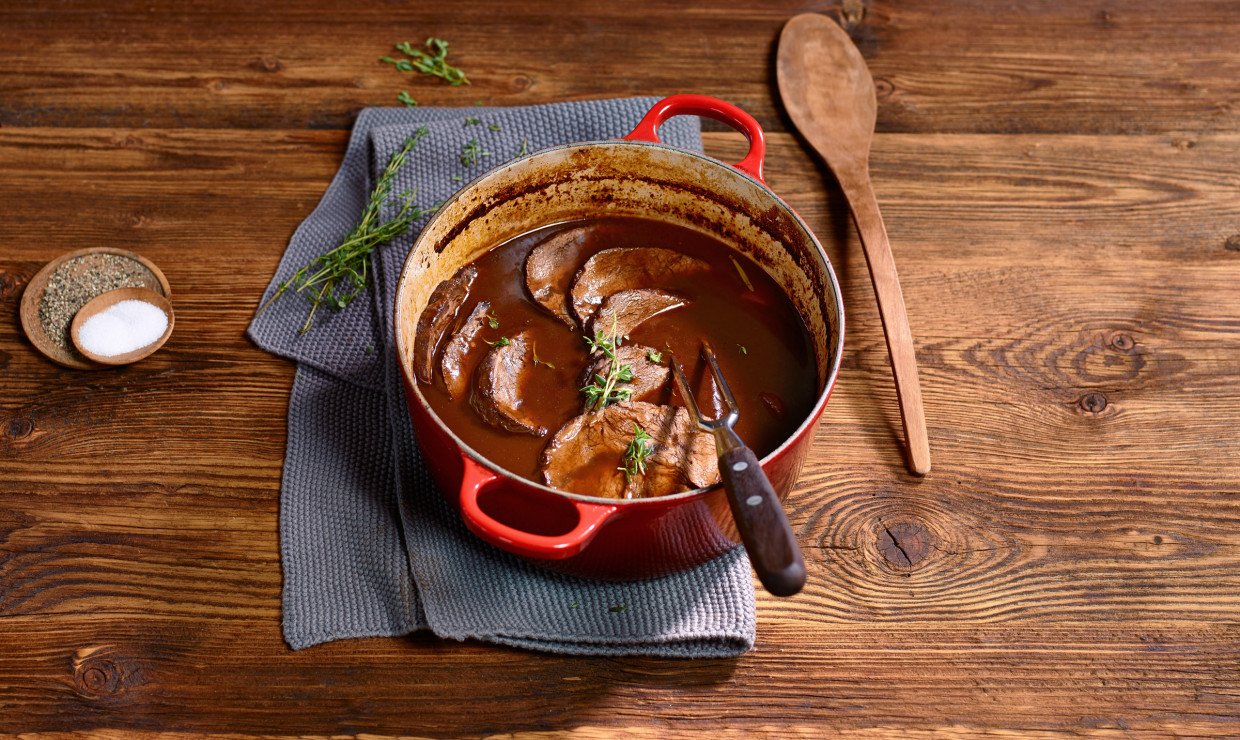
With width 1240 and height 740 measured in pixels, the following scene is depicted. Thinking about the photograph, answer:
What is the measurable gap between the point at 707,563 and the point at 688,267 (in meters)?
0.47

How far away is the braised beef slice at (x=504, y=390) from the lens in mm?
1481

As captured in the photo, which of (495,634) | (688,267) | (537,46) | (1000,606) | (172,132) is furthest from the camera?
(537,46)

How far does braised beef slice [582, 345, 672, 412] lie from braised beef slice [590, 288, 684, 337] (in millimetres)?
37

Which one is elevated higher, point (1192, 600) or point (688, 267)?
point (688, 267)

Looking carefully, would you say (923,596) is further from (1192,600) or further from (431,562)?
(431,562)

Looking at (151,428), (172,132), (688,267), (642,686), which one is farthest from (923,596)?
(172,132)

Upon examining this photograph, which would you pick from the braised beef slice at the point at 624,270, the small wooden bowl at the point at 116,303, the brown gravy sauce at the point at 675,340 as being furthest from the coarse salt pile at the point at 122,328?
the braised beef slice at the point at 624,270

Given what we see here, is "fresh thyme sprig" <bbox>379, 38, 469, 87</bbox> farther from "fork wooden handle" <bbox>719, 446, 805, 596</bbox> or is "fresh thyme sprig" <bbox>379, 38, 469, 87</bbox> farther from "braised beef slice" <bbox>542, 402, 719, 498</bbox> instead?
"fork wooden handle" <bbox>719, 446, 805, 596</bbox>

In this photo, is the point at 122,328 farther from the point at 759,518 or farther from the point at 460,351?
the point at 759,518

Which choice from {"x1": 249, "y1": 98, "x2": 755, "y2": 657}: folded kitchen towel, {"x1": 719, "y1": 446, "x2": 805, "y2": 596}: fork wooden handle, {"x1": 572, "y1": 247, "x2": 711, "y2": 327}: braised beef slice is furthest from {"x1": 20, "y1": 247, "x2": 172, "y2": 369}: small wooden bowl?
{"x1": 719, "y1": 446, "x2": 805, "y2": 596}: fork wooden handle

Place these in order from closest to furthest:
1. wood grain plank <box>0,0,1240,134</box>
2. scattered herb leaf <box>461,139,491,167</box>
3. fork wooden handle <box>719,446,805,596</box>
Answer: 1. fork wooden handle <box>719,446,805,596</box>
2. scattered herb leaf <box>461,139,491,167</box>
3. wood grain plank <box>0,0,1240,134</box>

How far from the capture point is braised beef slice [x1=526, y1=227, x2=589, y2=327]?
5.37 feet

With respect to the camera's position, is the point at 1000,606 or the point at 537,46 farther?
the point at 537,46

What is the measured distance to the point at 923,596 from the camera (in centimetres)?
159
